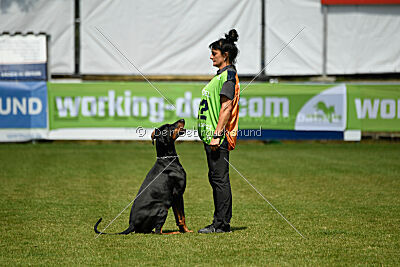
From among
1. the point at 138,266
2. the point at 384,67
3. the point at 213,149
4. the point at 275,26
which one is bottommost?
the point at 138,266

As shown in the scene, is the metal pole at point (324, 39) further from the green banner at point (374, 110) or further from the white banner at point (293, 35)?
the green banner at point (374, 110)

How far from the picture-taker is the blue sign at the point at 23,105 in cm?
1511

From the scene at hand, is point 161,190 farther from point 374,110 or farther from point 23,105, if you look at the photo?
point 374,110

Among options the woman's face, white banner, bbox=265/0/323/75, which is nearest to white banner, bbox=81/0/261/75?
white banner, bbox=265/0/323/75

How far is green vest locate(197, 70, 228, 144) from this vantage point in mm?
5945

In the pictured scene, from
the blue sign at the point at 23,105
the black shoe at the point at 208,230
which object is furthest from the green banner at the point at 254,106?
the black shoe at the point at 208,230

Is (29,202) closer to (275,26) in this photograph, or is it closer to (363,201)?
(363,201)

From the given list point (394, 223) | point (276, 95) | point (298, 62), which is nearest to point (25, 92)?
point (276, 95)

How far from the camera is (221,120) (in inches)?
230

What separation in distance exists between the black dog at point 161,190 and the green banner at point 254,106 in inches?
365

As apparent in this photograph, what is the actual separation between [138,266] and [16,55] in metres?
13.2

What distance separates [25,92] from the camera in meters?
15.2

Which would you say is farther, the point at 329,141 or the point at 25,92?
the point at 329,141

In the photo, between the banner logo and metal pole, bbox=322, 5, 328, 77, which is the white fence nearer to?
metal pole, bbox=322, 5, 328, 77
